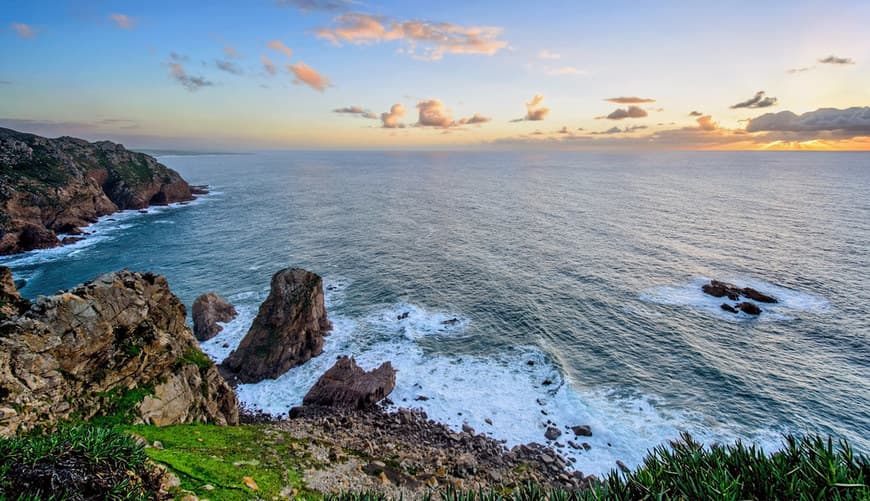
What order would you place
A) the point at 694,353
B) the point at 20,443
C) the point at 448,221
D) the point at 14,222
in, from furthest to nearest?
the point at 448,221 → the point at 14,222 → the point at 694,353 → the point at 20,443

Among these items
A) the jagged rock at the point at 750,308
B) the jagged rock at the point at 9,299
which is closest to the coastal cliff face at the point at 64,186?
the jagged rock at the point at 9,299

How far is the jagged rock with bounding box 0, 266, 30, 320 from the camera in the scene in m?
18.4

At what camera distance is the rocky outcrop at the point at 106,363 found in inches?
635

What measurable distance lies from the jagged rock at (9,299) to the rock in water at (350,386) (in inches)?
744

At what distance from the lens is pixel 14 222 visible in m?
67.1

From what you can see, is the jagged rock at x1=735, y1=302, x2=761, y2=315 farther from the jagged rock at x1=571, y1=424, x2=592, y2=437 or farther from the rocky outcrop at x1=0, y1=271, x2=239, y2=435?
the rocky outcrop at x1=0, y1=271, x2=239, y2=435

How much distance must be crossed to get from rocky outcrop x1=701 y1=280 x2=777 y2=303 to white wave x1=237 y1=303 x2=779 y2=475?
75.8ft

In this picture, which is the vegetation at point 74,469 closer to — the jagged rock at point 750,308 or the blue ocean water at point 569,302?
the blue ocean water at point 569,302

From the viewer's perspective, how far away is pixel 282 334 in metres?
37.3

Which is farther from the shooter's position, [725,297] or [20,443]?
[725,297]

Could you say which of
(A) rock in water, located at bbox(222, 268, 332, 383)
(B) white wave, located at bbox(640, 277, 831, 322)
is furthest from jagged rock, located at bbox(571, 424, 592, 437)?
(A) rock in water, located at bbox(222, 268, 332, 383)

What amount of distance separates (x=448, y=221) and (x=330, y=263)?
33439mm

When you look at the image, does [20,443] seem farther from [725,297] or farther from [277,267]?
[725,297]

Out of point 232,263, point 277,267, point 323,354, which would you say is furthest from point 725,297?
point 232,263
